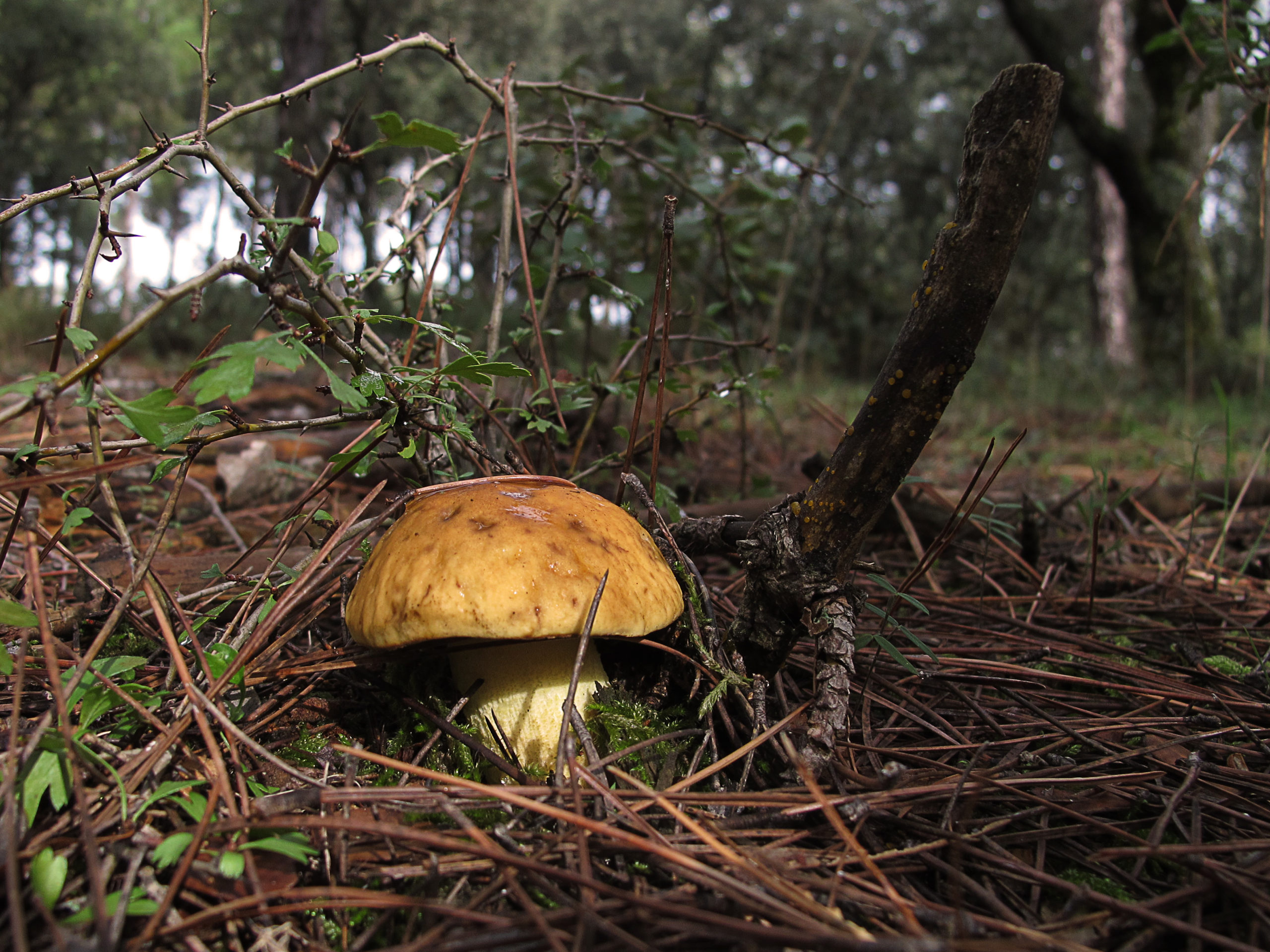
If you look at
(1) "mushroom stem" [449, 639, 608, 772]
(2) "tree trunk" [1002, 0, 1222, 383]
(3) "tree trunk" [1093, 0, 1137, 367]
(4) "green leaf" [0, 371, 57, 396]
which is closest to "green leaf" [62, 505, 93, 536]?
(4) "green leaf" [0, 371, 57, 396]

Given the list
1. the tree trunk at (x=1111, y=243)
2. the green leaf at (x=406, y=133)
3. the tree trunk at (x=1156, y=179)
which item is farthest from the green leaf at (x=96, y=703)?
the tree trunk at (x=1111, y=243)

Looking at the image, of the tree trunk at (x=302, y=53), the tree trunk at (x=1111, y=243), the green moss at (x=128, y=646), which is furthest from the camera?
the tree trunk at (x=1111, y=243)

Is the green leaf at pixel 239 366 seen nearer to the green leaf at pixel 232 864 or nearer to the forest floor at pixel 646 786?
the forest floor at pixel 646 786

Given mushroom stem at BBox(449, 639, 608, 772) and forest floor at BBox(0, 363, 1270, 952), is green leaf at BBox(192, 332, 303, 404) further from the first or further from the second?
mushroom stem at BBox(449, 639, 608, 772)

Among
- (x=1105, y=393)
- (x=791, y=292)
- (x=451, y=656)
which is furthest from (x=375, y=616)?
(x=791, y=292)

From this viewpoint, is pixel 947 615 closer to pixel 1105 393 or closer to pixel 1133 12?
pixel 1105 393
